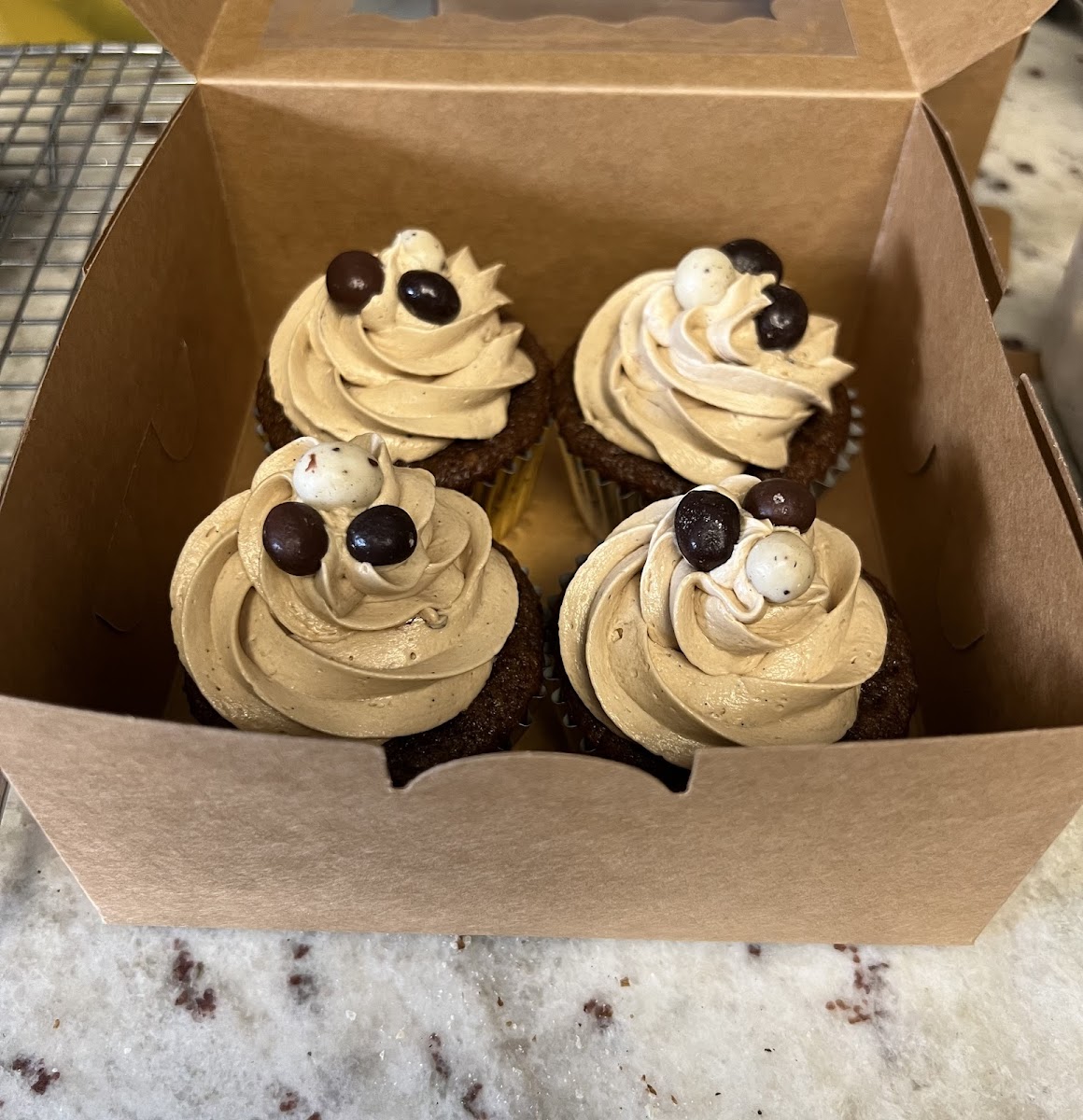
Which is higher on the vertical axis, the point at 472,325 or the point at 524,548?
the point at 472,325

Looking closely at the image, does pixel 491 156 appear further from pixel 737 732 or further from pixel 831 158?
pixel 737 732

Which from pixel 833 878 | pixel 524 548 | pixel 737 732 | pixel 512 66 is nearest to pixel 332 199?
pixel 512 66

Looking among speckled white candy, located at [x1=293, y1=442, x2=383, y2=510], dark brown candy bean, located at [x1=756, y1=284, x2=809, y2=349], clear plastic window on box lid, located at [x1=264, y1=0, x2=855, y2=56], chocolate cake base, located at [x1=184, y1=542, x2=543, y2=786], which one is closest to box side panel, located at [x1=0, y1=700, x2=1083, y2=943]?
chocolate cake base, located at [x1=184, y1=542, x2=543, y2=786]

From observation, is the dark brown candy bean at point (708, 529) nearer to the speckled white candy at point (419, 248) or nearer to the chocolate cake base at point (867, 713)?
the chocolate cake base at point (867, 713)

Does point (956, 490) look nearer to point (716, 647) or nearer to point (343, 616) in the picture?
point (716, 647)

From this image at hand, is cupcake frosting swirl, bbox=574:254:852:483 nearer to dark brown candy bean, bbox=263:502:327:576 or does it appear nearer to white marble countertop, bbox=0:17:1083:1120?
dark brown candy bean, bbox=263:502:327:576

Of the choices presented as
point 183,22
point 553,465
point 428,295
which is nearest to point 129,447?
point 428,295
